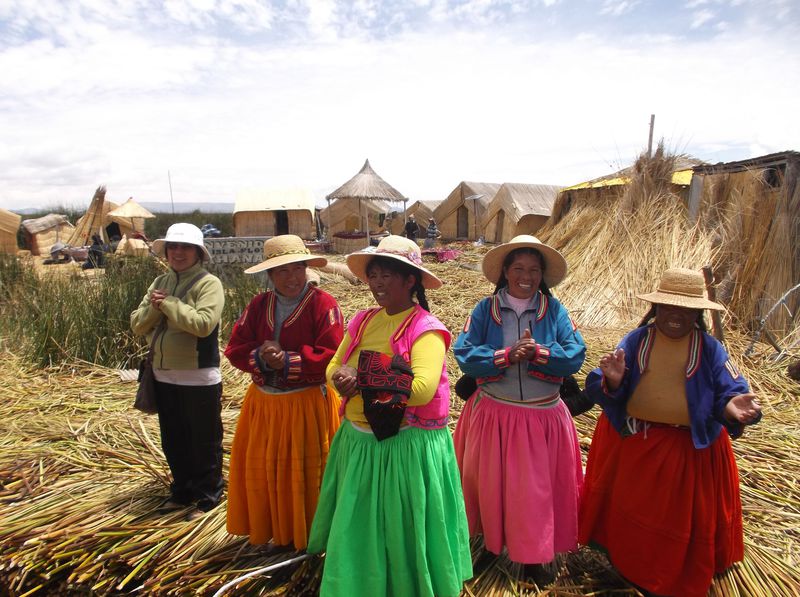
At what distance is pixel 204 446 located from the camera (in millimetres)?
2742

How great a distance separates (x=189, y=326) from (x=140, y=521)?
3.62ft

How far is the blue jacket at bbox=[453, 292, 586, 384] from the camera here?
2.19 m

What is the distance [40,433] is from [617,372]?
13.3 feet

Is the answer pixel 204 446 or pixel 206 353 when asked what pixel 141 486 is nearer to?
pixel 204 446

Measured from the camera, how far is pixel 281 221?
19688 millimetres

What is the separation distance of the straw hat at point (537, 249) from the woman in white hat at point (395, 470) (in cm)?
61

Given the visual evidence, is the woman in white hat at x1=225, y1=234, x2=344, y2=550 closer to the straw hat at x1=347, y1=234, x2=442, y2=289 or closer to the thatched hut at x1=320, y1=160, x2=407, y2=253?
the straw hat at x1=347, y1=234, x2=442, y2=289

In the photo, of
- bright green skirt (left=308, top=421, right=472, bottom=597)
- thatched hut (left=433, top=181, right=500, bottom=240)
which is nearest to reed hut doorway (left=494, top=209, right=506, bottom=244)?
thatched hut (left=433, top=181, right=500, bottom=240)

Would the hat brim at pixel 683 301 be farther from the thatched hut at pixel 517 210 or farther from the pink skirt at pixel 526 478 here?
the thatched hut at pixel 517 210

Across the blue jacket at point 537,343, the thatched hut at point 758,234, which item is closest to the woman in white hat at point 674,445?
the blue jacket at point 537,343

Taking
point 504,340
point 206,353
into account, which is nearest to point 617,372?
point 504,340

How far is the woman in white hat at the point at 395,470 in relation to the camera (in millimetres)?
1792

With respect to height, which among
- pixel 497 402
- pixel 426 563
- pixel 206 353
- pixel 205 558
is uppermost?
pixel 206 353

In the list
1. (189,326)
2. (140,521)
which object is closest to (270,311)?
(189,326)
